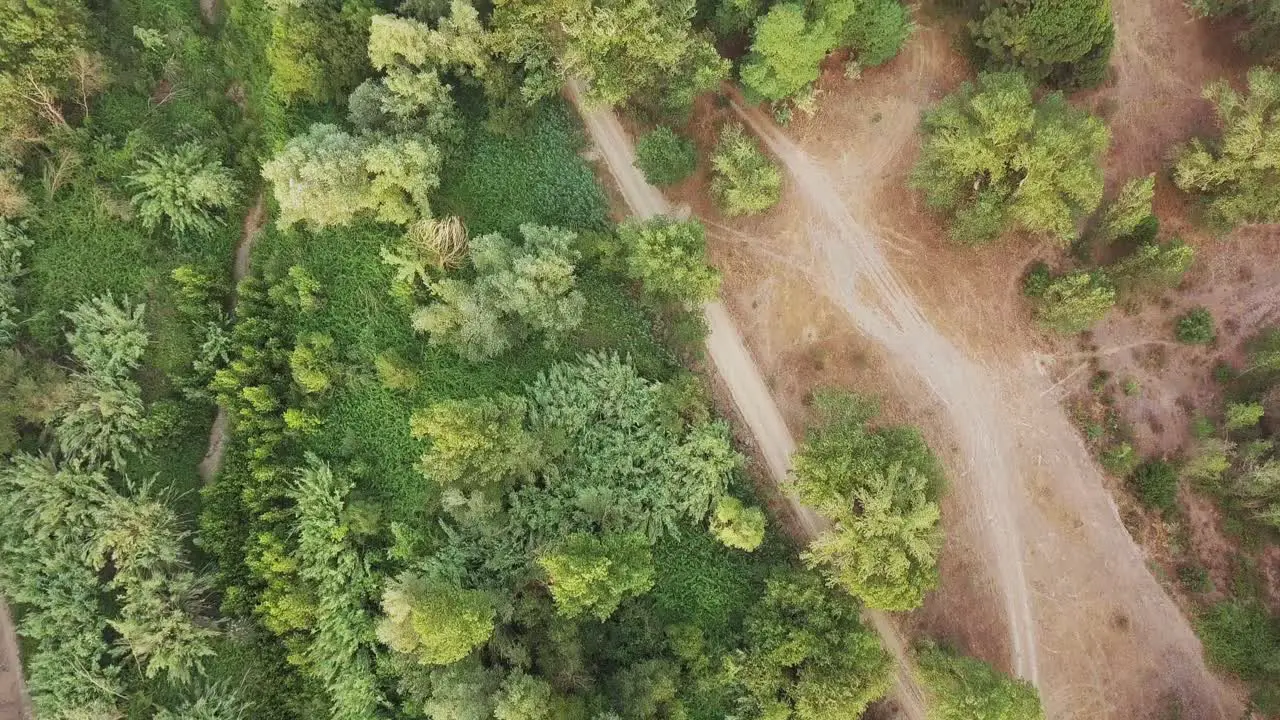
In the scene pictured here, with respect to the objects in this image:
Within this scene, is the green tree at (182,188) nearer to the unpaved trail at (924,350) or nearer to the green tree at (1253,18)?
the unpaved trail at (924,350)

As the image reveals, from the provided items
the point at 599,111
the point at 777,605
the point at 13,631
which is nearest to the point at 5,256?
the point at 13,631

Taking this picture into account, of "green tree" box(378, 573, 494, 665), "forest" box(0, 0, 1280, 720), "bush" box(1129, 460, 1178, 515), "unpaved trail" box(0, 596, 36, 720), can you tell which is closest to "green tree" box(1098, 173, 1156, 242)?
"forest" box(0, 0, 1280, 720)

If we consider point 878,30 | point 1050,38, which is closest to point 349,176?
point 878,30

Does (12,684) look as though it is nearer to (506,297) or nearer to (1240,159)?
(506,297)

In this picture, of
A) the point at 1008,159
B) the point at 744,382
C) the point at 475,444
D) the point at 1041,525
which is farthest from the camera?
the point at 744,382

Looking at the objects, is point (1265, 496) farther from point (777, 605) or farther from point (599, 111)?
point (599, 111)

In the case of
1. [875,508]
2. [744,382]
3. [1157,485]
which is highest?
[744,382]
